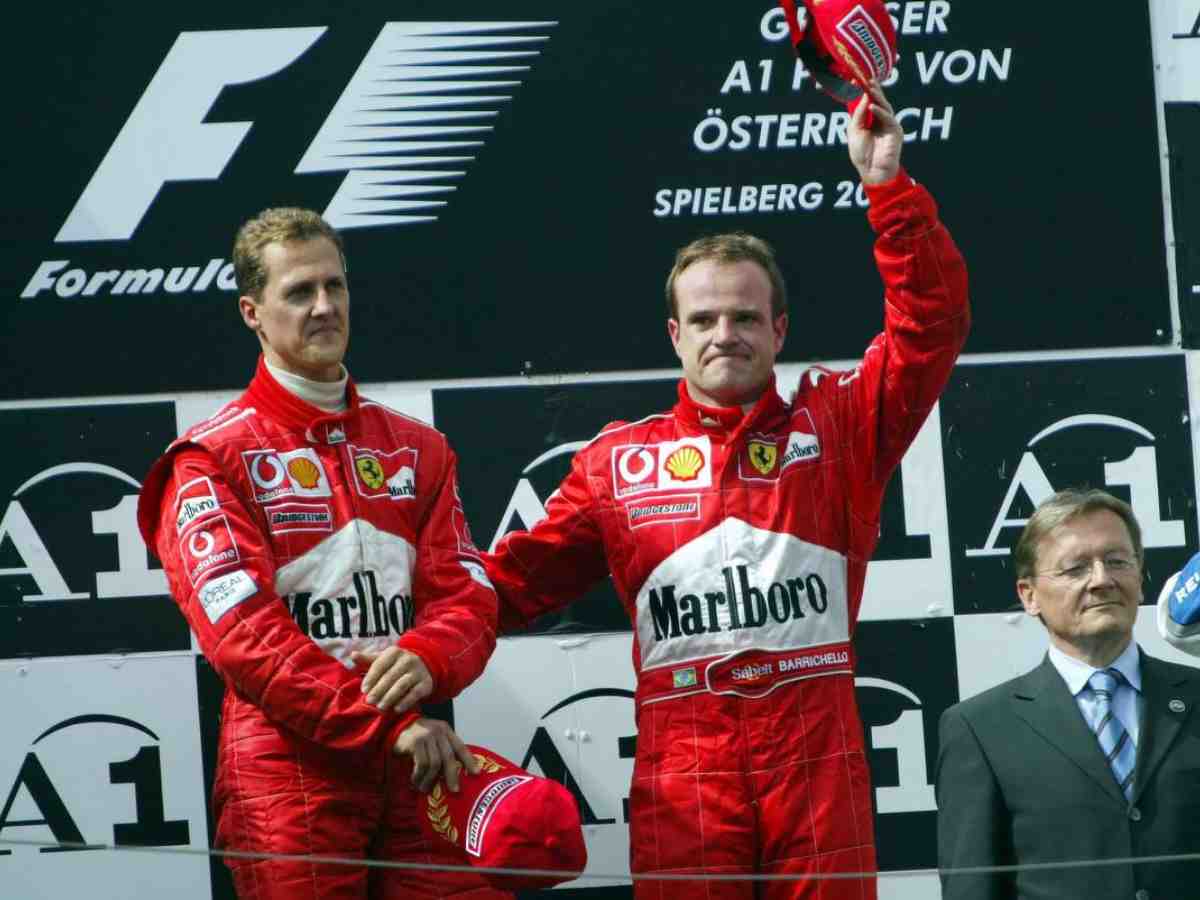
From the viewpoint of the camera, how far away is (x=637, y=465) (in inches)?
117

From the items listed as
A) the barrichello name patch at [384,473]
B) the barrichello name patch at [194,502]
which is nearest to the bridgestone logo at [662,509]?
the barrichello name patch at [384,473]

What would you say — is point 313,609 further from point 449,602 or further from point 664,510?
point 664,510

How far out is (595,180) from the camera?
344 cm

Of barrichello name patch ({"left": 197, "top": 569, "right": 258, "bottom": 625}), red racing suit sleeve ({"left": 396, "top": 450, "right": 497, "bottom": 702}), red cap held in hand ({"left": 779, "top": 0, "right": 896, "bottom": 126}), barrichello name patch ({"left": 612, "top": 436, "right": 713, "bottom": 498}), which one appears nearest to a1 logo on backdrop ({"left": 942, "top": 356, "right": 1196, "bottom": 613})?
barrichello name patch ({"left": 612, "top": 436, "right": 713, "bottom": 498})

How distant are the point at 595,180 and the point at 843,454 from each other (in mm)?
852

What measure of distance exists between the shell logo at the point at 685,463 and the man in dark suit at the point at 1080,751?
1.92 feet

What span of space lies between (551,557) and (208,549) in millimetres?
663

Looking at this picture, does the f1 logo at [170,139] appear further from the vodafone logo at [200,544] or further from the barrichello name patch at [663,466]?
the barrichello name patch at [663,466]

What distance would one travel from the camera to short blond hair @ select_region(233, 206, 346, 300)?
9.53 feet

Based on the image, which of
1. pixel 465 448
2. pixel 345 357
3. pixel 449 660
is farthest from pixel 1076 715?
pixel 345 357

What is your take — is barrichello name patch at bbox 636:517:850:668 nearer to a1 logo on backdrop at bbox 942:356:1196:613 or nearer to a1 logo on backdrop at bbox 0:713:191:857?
a1 logo on backdrop at bbox 942:356:1196:613

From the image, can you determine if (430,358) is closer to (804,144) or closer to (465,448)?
(465,448)

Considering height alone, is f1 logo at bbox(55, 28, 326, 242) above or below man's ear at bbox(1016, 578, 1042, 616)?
above

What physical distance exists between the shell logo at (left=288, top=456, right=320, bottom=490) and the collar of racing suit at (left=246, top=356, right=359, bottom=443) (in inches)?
1.7
